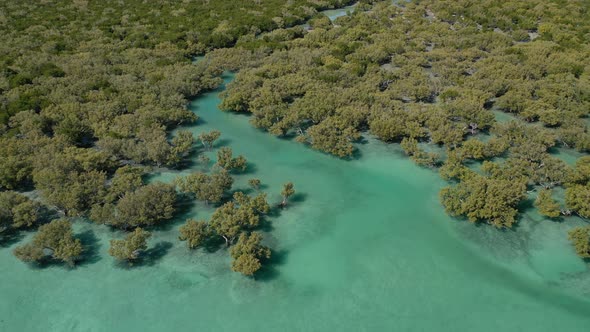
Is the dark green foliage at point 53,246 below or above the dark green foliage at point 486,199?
above

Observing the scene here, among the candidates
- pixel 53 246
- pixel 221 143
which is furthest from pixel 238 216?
pixel 221 143

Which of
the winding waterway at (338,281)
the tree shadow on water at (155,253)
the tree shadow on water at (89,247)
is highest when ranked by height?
the tree shadow on water at (89,247)

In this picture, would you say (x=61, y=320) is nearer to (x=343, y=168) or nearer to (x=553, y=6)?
(x=343, y=168)

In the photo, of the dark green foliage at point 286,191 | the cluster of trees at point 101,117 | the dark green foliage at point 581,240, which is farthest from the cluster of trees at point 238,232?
the dark green foliage at point 581,240

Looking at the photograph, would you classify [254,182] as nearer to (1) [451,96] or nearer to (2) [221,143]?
(2) [221,143]

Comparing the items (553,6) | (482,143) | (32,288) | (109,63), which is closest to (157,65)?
(109,63)

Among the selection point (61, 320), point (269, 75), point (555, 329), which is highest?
point (269, 75)

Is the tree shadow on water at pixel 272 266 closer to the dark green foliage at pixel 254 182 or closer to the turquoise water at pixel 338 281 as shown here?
the turquoise water at pixel 338 281
